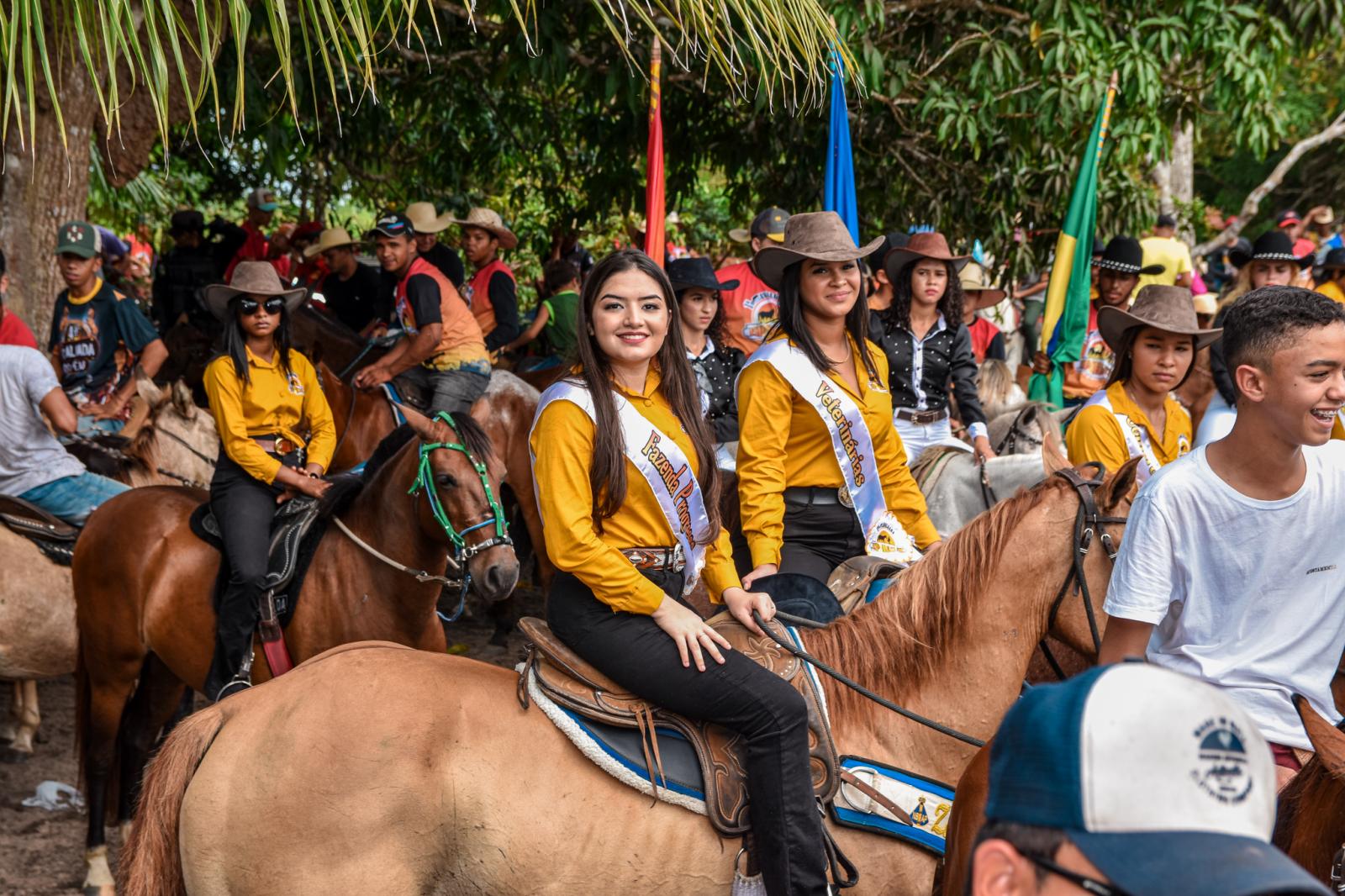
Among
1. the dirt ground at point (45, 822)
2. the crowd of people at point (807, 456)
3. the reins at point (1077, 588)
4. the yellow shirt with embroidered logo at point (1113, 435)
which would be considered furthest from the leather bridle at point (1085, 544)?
the dirt ground at point (45, 822)

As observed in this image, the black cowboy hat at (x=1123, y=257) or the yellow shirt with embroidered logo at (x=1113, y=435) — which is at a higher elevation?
A: the black cowboy hat at (x=1123, y=257)

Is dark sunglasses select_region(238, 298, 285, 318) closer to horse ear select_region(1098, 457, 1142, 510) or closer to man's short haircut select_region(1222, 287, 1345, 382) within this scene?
horse ear select_region(1098, 457, 1142, 510)

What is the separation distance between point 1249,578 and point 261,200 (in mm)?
12979

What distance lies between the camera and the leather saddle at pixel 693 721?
304 cm

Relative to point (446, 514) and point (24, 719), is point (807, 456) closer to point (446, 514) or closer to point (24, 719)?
point (446, 514)

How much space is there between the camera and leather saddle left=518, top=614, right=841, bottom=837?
9.96ft

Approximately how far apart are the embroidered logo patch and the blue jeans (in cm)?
631

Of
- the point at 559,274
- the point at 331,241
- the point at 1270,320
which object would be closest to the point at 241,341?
the point at 1270,320

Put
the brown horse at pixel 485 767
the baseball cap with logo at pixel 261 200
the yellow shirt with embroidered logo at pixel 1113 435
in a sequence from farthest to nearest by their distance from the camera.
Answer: the baseball cap with logo at pixel 261 200 < the yellow shirt with embroidered logo at pixel 1113 435 < the brown horse at pixel 485 767

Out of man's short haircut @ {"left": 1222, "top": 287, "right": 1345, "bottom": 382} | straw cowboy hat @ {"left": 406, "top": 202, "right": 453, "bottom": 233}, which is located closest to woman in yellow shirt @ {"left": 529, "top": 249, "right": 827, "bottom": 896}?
man's short haircut @ {"left": 1222, "top": 287, "right": 1345, "bottom": 382}

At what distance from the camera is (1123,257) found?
7992 mm

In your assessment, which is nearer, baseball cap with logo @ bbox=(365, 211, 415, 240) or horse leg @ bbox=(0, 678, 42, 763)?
horse leg @ bbox=(0, 678, 42, 763)

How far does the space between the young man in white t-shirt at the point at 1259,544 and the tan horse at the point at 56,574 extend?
5.59 meters

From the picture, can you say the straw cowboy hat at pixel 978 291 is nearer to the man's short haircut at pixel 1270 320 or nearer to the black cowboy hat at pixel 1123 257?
the black cowboy hat at pixel 1123 257
